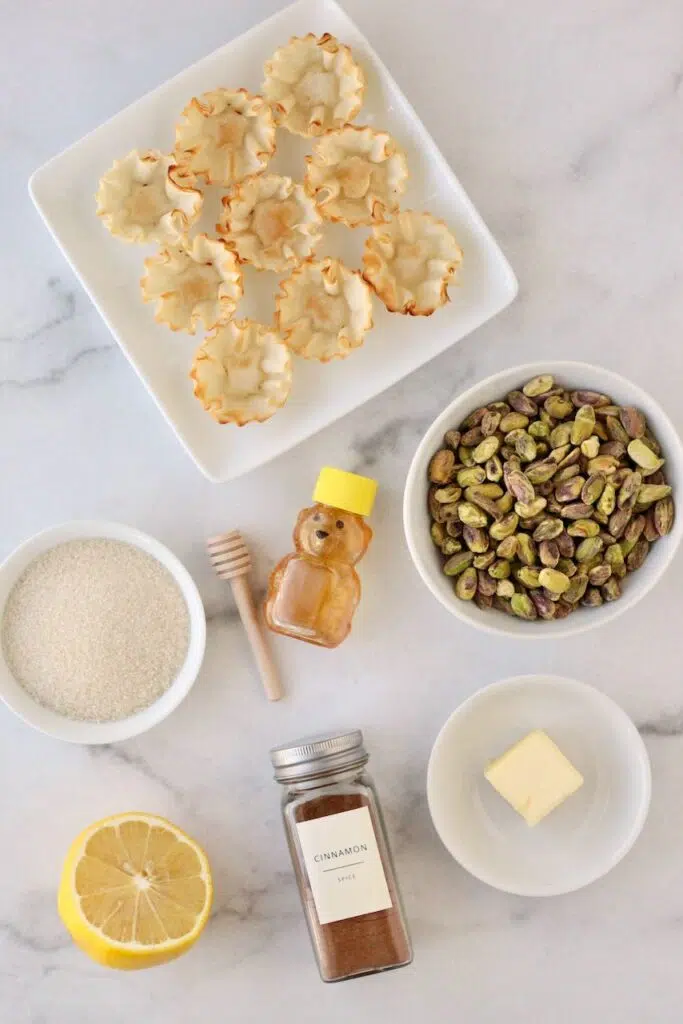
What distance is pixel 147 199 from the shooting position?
103 cm

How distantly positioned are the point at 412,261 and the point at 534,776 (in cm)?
55

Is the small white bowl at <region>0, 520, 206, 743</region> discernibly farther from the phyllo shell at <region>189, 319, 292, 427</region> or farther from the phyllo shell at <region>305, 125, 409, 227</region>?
the phyllo shell at <region>305, 125, 409, 227</region>

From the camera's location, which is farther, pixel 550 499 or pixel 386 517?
pixel 386 517

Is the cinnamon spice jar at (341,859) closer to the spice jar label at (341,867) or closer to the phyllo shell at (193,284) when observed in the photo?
the spice jar label at (341,867)

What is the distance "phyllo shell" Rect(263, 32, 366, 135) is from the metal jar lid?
630mm

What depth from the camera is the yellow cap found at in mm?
1016

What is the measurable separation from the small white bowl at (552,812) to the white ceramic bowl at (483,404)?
0.09 meters

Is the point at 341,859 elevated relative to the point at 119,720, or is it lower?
lower

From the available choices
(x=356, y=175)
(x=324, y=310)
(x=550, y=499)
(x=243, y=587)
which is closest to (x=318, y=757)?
(x=243, y=587)

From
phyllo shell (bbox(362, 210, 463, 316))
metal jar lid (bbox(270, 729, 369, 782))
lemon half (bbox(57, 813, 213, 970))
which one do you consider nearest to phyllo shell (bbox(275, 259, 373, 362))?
phyllo shell (bbox(362, 210, 463, 316))

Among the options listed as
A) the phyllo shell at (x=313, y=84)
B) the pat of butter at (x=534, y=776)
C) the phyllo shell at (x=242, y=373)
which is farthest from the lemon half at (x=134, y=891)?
the phyllo shell at (x=313, y=84)

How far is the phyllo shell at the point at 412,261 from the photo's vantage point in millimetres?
1021

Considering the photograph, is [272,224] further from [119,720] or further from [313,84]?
[119,720]

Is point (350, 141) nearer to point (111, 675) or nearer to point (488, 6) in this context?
point (488, 6)
